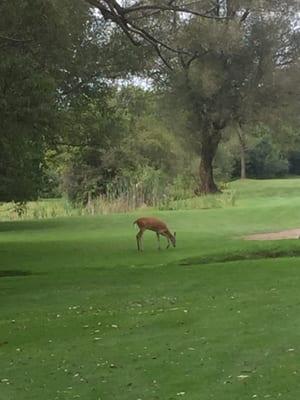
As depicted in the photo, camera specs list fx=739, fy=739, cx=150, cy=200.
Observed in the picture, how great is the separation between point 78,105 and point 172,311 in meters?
11.8

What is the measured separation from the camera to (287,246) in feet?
60.5

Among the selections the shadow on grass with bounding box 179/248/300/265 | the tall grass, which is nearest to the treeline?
the tall grass

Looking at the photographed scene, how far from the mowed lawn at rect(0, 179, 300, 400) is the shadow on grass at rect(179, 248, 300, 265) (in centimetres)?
5

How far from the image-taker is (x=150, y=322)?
959 cm

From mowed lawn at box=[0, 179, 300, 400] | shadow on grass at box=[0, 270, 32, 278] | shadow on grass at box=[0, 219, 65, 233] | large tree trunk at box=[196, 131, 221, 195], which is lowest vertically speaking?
shadow on grass at box=[0, 270, 32, 278]

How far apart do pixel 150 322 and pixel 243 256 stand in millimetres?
8368

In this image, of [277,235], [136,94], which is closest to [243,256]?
[277,235]

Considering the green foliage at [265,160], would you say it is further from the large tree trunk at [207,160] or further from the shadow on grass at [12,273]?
the shadow on grass at [12,273]

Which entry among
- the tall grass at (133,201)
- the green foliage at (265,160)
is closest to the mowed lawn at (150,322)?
the tall grass at (133,201)

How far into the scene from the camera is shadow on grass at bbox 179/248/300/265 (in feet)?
57.0

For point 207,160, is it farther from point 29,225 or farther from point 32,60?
point 32,60

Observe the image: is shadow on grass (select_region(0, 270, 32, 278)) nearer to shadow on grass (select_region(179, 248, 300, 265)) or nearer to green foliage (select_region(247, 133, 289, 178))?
shadow on grass (select_region(179, 248, 300, 265))

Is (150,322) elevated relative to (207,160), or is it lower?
lower

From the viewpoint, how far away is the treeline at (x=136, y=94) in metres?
13.2
